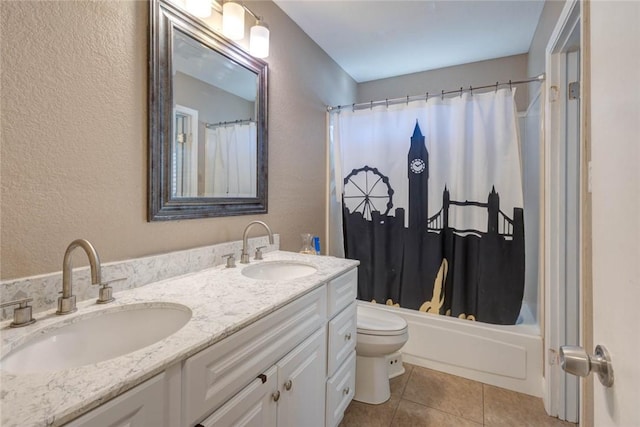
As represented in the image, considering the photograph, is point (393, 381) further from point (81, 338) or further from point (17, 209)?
point (17, 209)

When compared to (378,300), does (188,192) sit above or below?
above

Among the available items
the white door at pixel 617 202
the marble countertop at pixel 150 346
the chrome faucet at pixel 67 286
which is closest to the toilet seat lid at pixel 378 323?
the marble countertop at pixel 150 346

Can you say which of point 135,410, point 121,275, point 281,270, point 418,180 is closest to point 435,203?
point 418,180

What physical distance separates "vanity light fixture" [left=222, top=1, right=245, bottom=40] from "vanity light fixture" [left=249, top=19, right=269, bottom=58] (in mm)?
94

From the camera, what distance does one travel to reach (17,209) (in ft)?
2.67

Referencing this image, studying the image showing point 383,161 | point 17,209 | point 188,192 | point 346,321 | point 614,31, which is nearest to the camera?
point 614,31

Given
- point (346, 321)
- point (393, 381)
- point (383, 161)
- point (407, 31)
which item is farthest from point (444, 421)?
point (407, 31)

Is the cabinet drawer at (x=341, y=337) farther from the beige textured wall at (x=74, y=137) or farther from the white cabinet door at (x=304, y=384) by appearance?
the beige textured wall at (x=74, y=137)

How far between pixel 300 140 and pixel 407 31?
3.52 feet

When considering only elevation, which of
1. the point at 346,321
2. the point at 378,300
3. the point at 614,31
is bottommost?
the point at 378,300

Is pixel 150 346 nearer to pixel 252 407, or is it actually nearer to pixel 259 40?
pixel 252 407

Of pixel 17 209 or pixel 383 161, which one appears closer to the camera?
pixel 17 209

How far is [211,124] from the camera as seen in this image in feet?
4.60

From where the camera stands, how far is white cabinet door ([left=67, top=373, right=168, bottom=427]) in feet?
1.62
